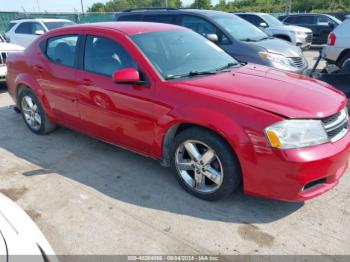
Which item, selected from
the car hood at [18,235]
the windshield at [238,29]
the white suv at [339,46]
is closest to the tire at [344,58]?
the white suv at [339,46]

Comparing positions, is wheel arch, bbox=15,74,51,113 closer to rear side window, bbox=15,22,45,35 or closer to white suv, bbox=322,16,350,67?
white suv, bbox=322,16,350,67

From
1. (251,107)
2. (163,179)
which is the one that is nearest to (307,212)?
(251,107)

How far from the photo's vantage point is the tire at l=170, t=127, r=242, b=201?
291 centimetres

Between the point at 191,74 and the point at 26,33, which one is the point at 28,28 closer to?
the point at 26,33

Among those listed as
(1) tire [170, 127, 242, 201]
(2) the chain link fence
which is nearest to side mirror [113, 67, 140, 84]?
(1) tire [170, 127, 242, 201]

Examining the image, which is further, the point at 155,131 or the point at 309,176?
the point at 155,131

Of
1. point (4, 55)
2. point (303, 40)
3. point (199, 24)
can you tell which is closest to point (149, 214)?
point (199, 24)

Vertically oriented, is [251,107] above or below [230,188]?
above

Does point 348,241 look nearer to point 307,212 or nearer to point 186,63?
point 307,212

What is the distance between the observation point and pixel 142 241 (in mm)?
2711

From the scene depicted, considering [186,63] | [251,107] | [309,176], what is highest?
[186,63]

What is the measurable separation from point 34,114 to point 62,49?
47.9 inches

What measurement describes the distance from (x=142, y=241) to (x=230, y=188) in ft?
2.98

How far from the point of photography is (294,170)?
259 centimetres
